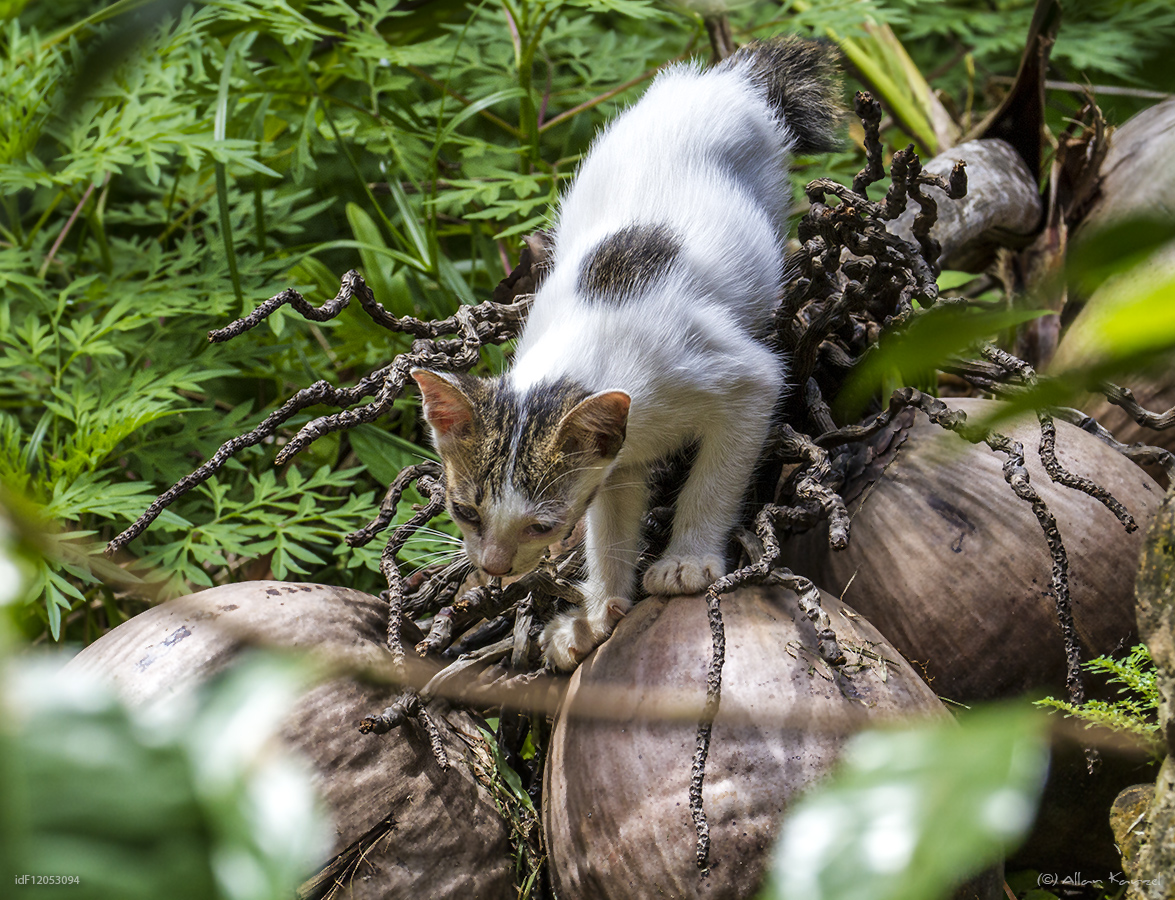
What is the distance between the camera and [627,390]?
4.11 ft

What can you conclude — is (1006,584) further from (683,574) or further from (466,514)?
(466,514)

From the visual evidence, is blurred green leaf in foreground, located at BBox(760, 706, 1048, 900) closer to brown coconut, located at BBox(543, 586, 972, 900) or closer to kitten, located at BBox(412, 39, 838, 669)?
brown coconut, located at BBox(543, 586, 972, 900)

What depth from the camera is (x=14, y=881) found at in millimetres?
252

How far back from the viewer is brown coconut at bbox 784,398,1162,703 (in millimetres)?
1067

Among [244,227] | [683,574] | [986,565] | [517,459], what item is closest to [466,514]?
[517,459]

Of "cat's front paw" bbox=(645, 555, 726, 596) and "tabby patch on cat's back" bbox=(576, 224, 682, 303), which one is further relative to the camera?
"tabby patch on cat's back" bbox=(576, 224, 682, 303)

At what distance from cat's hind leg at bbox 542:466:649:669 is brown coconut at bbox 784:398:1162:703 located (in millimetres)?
262

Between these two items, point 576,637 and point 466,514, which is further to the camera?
point 466,514

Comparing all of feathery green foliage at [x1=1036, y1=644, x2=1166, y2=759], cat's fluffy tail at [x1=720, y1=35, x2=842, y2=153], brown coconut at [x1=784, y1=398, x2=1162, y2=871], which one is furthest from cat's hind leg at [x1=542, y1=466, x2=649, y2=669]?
cat's fluffy tail at [x1=720, y1=35, x2=842, y2=153]

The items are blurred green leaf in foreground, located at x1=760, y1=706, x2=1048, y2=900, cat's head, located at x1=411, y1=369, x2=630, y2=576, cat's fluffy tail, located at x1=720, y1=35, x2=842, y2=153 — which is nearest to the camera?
blurred green leaf in foreground, located at x1=760, y1=706, x2=1048, y2=900

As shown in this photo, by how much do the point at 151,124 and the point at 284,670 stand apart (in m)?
1.58

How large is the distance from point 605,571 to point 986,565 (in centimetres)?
48

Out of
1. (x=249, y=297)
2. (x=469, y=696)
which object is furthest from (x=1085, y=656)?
(x=249, y=297)

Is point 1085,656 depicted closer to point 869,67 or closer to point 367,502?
point 367,502
